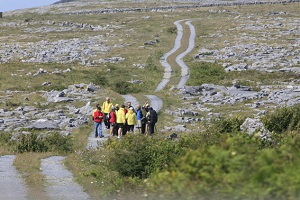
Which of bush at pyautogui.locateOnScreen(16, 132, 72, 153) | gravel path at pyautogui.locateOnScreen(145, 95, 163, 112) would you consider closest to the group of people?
bush at pyautogui.locateOnScreen(16, 132, 72, 153)

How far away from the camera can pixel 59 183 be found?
17.4m

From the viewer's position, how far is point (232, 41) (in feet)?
266

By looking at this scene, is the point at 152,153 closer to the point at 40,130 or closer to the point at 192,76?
the point at 40,130

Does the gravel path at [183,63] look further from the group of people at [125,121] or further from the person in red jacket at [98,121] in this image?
the person in red jacket at [98,121]

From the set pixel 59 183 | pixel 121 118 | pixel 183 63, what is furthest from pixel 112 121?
pixel 183 63

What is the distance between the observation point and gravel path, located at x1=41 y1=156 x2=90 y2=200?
15594 mm

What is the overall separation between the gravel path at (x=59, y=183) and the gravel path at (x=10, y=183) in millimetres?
766

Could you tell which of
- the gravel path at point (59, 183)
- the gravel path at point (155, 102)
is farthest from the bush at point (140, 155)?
the gravel path at point (155, 102)

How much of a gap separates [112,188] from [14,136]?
14782 mm

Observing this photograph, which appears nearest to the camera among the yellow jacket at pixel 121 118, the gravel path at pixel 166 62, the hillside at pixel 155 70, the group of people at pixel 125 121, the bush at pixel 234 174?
the bush at pixel 234 174

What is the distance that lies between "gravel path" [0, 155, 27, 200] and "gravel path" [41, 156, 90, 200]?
2.51ft

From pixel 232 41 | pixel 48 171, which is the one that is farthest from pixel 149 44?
pixel 48 171

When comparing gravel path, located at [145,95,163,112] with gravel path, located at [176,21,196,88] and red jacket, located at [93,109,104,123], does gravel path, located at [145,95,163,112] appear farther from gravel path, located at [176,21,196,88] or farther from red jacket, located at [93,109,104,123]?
red jacket, located at [93,109,104,123]

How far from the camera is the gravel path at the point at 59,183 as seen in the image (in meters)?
15.6
